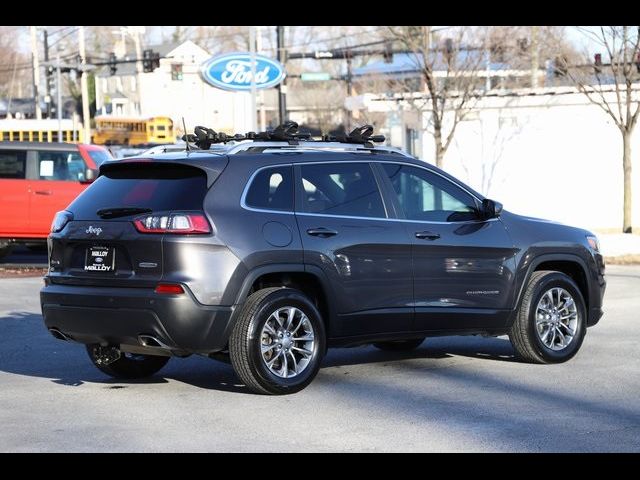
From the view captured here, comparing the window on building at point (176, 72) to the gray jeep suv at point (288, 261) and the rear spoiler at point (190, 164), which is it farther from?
the rear spoiler at point (190, 164)

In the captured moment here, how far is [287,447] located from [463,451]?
39.3 inches

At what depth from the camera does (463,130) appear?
96.9ft

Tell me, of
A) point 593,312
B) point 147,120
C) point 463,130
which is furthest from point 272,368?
point 147,120

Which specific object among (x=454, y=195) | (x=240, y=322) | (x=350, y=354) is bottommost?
(x=350, y=354)

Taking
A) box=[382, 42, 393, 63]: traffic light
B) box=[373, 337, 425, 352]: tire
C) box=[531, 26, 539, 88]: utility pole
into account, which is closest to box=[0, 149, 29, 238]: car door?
box=[373, 337, 425, 352]: tire

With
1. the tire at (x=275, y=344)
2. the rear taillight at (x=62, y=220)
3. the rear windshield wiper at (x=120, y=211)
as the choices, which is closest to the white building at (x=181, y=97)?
the rear taillight at (x=62, y=220)

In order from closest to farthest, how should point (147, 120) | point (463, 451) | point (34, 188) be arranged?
point (463, 451) < point (34, 188) < point (147, 120)

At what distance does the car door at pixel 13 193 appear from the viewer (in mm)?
19531

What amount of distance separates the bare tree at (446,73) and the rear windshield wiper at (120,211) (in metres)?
18.7

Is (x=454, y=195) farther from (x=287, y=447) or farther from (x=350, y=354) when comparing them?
(x=287, y=447)

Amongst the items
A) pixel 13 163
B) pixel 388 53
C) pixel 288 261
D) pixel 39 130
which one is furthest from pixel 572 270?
pixel 39 130

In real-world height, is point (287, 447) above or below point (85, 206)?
below

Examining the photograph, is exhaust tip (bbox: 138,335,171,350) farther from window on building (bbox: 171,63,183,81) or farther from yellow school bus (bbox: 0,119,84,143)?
window on building (bbox: 171,63,183,81)

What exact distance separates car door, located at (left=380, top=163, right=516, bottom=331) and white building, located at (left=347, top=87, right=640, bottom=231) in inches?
708
